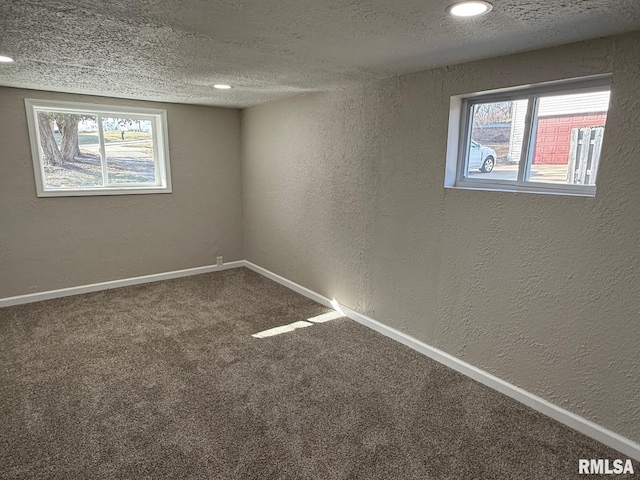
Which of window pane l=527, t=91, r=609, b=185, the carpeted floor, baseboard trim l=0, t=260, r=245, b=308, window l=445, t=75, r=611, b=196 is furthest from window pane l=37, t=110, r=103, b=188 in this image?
window pane l=527, t=91, r=609, b=185

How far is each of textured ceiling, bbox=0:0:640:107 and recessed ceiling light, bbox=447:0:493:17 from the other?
0.14ft

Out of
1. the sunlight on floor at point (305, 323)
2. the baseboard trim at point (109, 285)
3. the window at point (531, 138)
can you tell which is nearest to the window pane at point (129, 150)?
the baseboard trim at point (109, 285)

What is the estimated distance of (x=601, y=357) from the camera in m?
2.02

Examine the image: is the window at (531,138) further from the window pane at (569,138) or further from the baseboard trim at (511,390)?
the baseboard trim at (511,390)

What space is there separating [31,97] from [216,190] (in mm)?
2065

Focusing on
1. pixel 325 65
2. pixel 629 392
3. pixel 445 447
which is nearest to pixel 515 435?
pixel 445 447

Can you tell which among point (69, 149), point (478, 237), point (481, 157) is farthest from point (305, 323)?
point (69, 149)

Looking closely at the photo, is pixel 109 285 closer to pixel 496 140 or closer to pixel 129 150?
pixel 129 150

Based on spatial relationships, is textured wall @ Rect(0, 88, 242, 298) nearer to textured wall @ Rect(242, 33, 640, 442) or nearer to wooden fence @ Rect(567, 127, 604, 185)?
textured wall @ Rect(242, 33, 640, 442)

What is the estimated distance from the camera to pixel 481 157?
2602mm

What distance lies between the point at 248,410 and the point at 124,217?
3.05m

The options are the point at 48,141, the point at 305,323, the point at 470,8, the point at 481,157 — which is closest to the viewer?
the point at 470,8

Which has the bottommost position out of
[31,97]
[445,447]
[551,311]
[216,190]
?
[445,447]

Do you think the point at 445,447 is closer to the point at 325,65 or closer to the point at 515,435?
the point at 515,435
